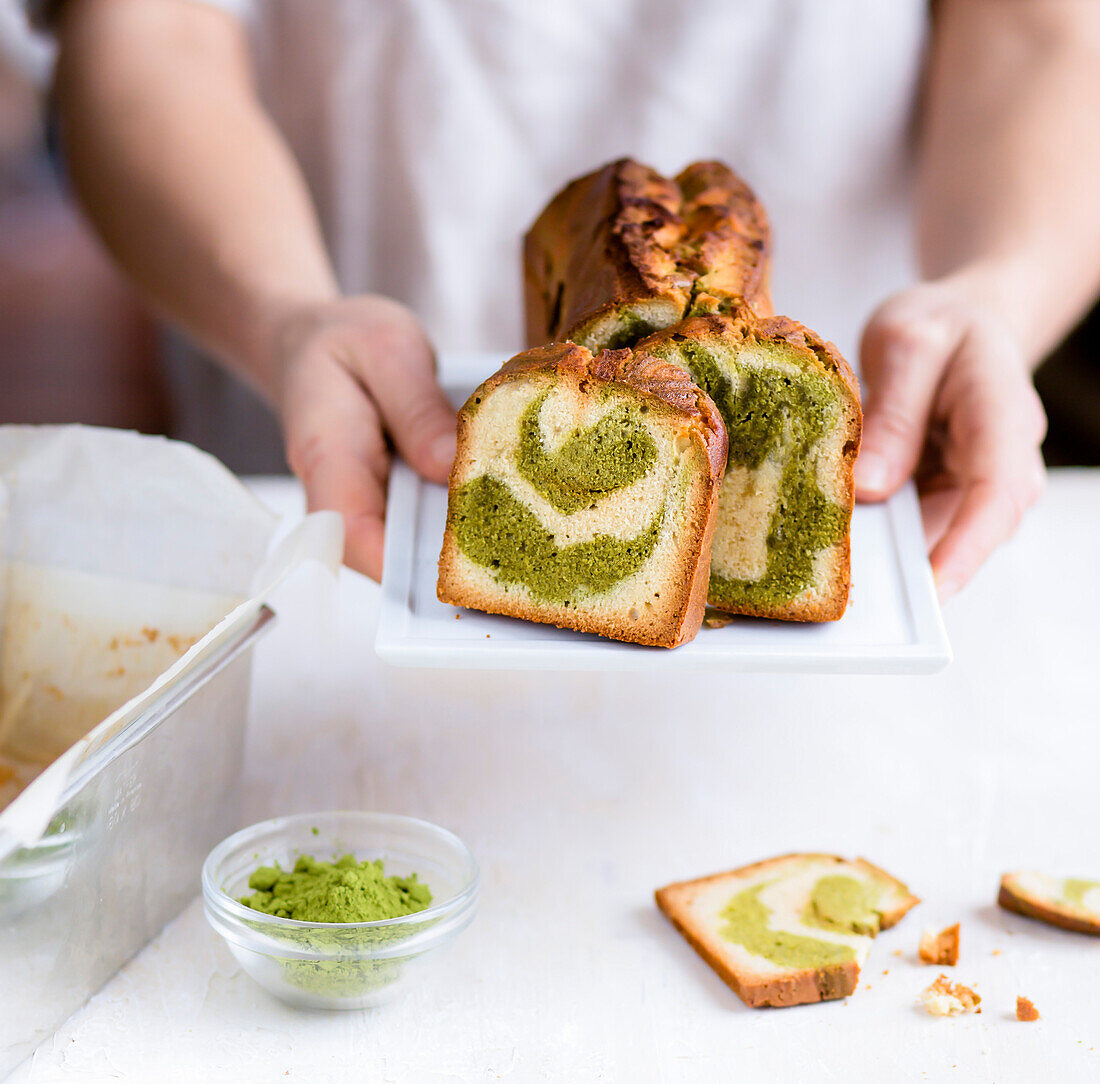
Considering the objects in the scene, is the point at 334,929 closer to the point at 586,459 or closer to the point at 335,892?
the point at 335,892

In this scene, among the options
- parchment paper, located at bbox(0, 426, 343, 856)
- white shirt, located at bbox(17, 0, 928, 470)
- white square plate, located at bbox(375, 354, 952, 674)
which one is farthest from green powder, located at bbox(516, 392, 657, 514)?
white shirt, located at bbox(17, 0, 928, 470)

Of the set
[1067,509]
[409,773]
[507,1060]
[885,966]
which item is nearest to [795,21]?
[1067,509]

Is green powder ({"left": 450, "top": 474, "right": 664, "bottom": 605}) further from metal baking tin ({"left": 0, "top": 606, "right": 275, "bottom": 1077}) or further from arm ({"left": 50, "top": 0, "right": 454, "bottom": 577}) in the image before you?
arm ({"left": 50, "top": 0, "right": 454, "bottom": 577})

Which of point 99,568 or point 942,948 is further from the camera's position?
point 99,568

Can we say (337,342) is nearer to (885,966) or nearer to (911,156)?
(885,966)

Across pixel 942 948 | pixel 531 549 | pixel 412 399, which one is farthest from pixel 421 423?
pixel 942 948

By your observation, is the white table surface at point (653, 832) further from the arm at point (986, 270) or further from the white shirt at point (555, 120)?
the white shirt at point (555, 120)

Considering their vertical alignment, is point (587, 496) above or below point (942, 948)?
above
